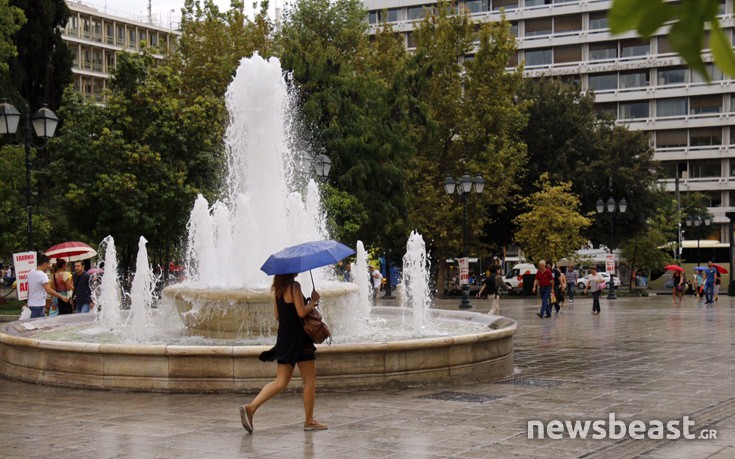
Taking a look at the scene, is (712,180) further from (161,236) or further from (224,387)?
(224,387)

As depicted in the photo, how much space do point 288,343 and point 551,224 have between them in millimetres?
36578

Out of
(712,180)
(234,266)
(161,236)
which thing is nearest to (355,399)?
(234,266)

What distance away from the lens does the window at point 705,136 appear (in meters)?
71.5

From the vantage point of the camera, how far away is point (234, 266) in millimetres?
13922

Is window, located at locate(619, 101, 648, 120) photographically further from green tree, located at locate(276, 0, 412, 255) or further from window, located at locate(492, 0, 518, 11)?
green tree, located at locate(276, 0, 412, 255)

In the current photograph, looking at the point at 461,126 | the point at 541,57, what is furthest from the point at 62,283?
the point at 541,57

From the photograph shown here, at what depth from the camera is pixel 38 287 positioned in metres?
14.6

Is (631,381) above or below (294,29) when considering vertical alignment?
below

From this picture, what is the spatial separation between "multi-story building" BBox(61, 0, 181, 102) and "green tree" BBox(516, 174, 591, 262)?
2088 inches

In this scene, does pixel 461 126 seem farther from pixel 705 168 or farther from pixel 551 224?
A: pixel 705 168

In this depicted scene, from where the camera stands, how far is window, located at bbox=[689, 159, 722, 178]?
71750mm

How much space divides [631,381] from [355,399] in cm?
357

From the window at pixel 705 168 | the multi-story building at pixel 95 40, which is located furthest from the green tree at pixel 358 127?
the multi-story building at pixel 95 40

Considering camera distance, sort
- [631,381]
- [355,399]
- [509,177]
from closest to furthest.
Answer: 1. [355,399]
2. [631,381]
3. [509,177]
